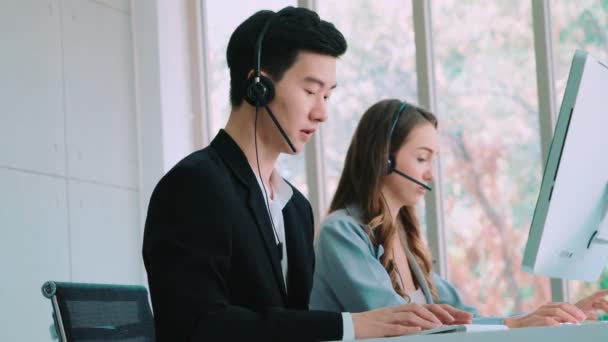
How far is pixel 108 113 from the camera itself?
4.37 m

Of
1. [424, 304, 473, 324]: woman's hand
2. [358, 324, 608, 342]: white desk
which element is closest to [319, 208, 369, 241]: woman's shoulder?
[424, 304, 473, 324]: woman's hand

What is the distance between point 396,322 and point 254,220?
412mm

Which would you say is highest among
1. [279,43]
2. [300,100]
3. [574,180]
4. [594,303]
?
[279,43]

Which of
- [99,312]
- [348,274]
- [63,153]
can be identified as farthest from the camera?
[63,153]

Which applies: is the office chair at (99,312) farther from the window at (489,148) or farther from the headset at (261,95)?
the window at (489,148)

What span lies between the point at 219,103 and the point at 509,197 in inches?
62.5

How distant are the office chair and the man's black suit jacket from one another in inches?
12.8

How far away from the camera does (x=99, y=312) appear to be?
2064 mm

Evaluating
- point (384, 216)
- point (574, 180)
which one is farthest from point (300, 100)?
point (384, 216)

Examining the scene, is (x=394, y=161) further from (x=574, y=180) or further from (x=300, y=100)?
(x=574, y=180)

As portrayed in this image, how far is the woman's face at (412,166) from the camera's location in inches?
104

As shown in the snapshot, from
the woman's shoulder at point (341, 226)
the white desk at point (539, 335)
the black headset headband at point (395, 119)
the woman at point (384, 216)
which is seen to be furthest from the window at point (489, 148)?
the white desk at point (539, 335)

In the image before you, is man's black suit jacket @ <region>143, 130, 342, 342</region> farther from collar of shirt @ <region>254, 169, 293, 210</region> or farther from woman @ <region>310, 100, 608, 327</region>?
woman @ <region>310, 100, 608, 327</region>

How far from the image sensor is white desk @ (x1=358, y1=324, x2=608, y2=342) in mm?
1283
